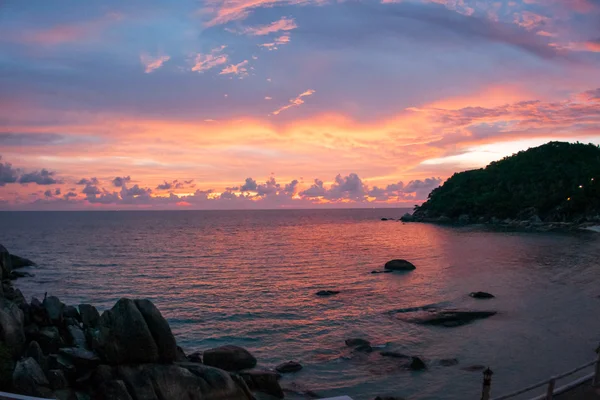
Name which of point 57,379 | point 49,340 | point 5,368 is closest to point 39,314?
point 49,340

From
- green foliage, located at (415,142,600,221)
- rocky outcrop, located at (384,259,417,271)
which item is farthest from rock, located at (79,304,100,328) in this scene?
green foliage, located at (415,142,600,221)

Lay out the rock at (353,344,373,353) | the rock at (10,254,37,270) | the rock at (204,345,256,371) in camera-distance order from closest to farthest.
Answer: the rock at (204,345,256,371) < the rock at (353,344,373,353) < the rock at (10,254,37,270)

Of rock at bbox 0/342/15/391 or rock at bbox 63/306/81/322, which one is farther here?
rock at bbox 63/306/81/322

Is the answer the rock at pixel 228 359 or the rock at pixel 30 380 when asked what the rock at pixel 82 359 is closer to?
the rock at pixel 30 380

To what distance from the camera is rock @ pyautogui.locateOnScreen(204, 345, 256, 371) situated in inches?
912

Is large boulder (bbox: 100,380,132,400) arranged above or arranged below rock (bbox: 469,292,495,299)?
above

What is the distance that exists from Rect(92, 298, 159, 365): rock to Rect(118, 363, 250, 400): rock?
1.32ft

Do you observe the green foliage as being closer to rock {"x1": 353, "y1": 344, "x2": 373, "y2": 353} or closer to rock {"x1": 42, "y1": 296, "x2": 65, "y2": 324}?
rock {"x1": 353, "y1": 344, "x2": 373, "y2": 353}

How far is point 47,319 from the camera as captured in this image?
23.6 meters

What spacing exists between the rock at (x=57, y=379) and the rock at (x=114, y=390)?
5.30 feet

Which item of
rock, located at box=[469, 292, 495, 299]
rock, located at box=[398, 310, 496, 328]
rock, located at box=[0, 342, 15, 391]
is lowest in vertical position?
rock, located at box=[398, 310, 496, 328]

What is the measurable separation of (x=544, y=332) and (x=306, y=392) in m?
17.6

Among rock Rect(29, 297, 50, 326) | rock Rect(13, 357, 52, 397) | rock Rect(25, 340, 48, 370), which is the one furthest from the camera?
rock Rect(29, 297, 50, 326)

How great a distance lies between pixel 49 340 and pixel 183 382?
8.16m
